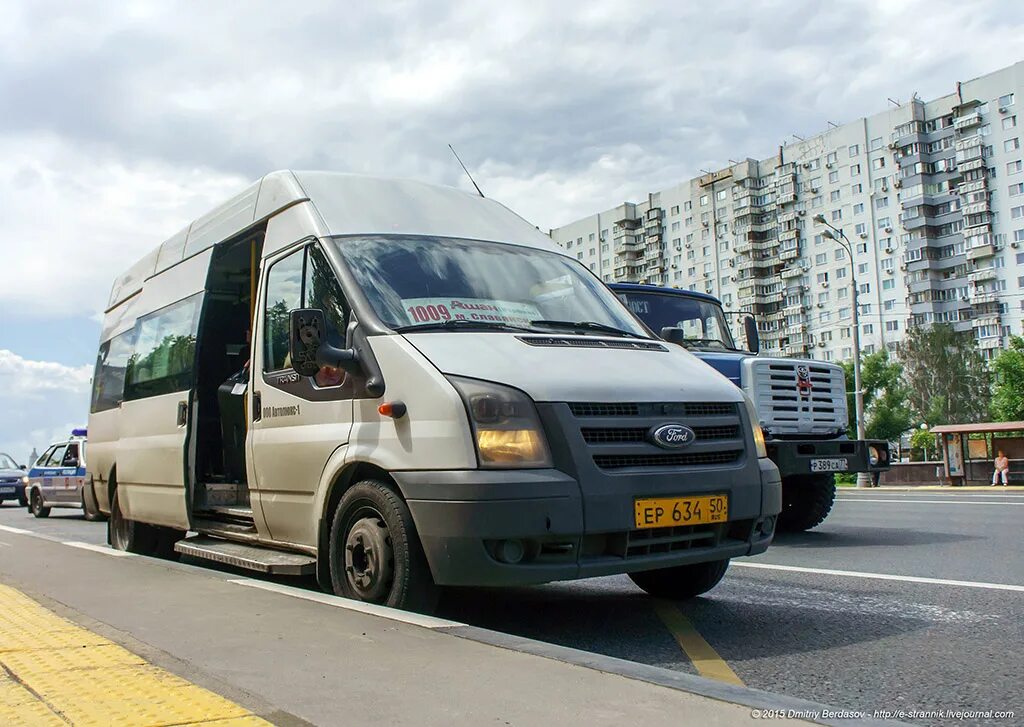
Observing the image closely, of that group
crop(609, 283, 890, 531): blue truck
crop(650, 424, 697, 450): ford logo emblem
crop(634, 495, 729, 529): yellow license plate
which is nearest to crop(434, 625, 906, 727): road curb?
crop(634, 495, 729, 529): yellow license plate

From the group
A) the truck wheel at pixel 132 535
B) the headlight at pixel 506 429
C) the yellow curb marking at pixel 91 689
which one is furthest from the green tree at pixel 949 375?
the yellow curb marking at pixel 91 689

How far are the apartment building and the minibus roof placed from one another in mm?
67519

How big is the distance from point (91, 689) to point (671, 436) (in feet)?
9.28

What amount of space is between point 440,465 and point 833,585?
3415 mm

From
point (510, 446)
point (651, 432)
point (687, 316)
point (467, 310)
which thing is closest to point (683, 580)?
point (651, 432)

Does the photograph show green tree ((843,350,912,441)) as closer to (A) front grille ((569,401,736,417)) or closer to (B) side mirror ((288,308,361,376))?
(A) front grille ((569,401,736,417))

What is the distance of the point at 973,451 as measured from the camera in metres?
31.4

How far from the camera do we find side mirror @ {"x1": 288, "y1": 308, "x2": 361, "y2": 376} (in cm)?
527

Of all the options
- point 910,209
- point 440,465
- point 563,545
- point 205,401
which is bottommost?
point 563,545

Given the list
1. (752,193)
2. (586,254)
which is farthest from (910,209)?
(586,254)

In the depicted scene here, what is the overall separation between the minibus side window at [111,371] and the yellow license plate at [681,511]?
22.0 ft

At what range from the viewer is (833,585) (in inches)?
264

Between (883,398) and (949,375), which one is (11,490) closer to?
(949,375)

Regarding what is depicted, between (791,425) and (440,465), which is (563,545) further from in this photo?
(791,425)
